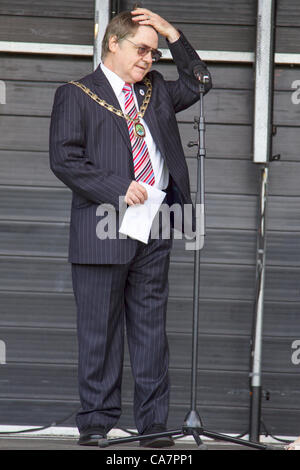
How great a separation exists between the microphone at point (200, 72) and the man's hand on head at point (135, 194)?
463mm

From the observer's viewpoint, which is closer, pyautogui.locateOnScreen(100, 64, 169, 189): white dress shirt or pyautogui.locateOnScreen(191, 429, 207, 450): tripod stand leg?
pyautogui.locateOnScreen(191, 429, 207, 450): tripod stand leg

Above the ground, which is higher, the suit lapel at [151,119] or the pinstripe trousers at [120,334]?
the suit lapel at [151,119]

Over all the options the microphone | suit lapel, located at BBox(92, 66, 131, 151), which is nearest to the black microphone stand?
the microphone

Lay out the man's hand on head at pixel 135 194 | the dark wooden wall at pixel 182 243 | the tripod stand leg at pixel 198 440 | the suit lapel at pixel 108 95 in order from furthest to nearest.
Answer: the dark wooden wall at pixel 182 243 < the suit lapel at pixel 108 95 < the man's hand on head at pixel 135 194 < the tripod stand leg at pixel 198 440

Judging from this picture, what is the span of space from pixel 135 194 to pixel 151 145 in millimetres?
292

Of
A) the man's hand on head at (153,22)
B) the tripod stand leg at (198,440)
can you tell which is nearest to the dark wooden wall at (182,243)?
the man's hand on head at (153,22)

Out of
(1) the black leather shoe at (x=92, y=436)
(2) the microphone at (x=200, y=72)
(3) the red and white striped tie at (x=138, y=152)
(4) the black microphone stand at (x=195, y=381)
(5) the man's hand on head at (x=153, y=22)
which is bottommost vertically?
(1) the black leather shoe at (x=92, y=436)

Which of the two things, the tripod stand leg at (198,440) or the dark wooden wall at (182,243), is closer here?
the tripod stand leg at (198,440)

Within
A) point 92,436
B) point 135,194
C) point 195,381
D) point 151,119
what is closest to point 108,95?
point 151,119

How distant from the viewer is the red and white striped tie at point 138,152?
289 centimetres

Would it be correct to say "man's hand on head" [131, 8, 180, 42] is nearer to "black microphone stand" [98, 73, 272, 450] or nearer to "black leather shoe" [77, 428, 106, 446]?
"black microphone stand" [98, 73, 272, 450]

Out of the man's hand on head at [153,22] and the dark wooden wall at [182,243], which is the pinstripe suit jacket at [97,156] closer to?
the man's hand on head at [153,22]

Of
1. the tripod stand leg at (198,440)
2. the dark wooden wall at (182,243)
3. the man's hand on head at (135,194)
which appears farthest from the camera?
the dark wooden wall at (182,243)

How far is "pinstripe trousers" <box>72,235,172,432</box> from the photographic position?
9.39 feet
